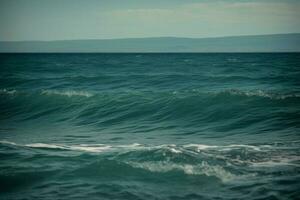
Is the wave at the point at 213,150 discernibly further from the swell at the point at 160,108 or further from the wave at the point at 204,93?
the wave at the point at 204,93

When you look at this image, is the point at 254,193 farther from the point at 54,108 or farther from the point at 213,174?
the point at 54,108

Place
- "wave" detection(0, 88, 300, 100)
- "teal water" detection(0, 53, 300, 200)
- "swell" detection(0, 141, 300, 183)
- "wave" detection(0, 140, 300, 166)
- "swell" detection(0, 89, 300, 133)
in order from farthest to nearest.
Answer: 1. "wave" detection(0, 88, 300, 100)
2. "swell" detection(0, 89, 300, 133)
3. "wave" detection(0, 140, 300, 166)
4. "swell" detection(0, 141, 300, 183)
5. "teal water" detection(0, 53, 300, 200)

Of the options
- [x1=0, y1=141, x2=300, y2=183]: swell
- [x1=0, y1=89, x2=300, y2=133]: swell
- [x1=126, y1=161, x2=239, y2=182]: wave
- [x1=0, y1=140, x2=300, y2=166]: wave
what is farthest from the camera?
[x1=0, y1=89, x2=300, y2=133]: swell

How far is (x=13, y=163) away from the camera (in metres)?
11.5

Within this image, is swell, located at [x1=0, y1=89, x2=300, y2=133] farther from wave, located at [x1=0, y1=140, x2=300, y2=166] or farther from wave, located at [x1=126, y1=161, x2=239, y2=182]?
wave, located at [x1=126, y1=161, x2=239, y2=182]

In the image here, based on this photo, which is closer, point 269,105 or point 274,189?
point 274,189

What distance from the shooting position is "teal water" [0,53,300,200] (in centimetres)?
916

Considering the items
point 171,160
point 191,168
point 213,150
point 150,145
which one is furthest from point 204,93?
point 191,168

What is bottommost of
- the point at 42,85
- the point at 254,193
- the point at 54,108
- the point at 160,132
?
the point at 254,193

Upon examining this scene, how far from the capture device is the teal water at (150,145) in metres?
9.16

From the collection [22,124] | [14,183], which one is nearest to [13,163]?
[14,183]

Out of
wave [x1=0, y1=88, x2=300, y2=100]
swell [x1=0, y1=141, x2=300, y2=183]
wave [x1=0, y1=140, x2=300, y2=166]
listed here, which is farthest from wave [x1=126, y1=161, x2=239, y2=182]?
wave [x1=0, y1=88, x2=300, y2=100]

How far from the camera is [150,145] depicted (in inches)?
548

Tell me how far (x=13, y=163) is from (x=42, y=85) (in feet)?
81.2
